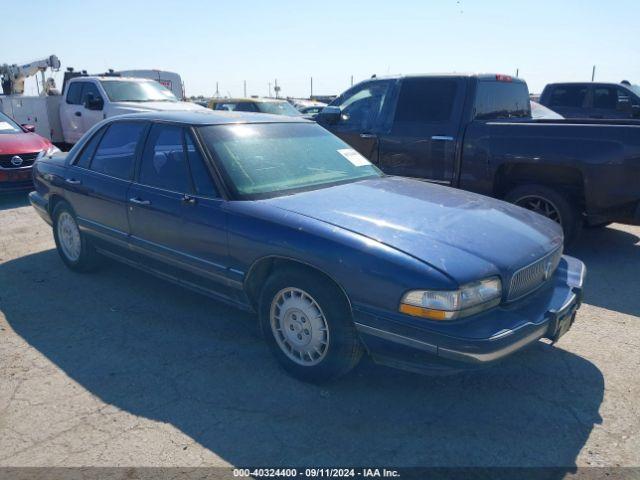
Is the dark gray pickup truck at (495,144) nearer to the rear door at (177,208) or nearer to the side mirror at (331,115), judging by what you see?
the side mirror at (331,115)

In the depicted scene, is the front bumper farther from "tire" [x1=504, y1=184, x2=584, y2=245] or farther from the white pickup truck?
the white pickup truck

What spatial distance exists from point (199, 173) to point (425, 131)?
3389mm

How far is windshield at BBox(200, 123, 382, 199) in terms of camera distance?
365 cm

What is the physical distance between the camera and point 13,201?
29.1 ft

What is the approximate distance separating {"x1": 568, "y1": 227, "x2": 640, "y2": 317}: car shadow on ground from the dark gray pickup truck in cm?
35

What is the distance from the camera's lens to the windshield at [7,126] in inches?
361

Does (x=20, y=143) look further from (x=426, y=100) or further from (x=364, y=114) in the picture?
(x=426, y=100)

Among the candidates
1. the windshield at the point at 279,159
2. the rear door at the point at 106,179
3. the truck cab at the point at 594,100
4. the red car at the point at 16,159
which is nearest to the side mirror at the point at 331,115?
the windshield at the point at 279,159

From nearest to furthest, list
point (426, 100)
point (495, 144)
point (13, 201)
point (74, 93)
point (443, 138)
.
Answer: point (495, 144), point (443, 138), point (426, 100), point (13, 201), point (74, 93)

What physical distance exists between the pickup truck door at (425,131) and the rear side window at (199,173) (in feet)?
10.7

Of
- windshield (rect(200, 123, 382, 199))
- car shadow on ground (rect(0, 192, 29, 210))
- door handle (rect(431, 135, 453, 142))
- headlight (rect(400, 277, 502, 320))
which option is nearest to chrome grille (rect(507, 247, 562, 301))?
headlight (rect(400, 277, 502, 320))

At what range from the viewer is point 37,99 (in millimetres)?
12391

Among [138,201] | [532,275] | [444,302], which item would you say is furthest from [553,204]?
[138,201]

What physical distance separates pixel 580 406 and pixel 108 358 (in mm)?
2977
